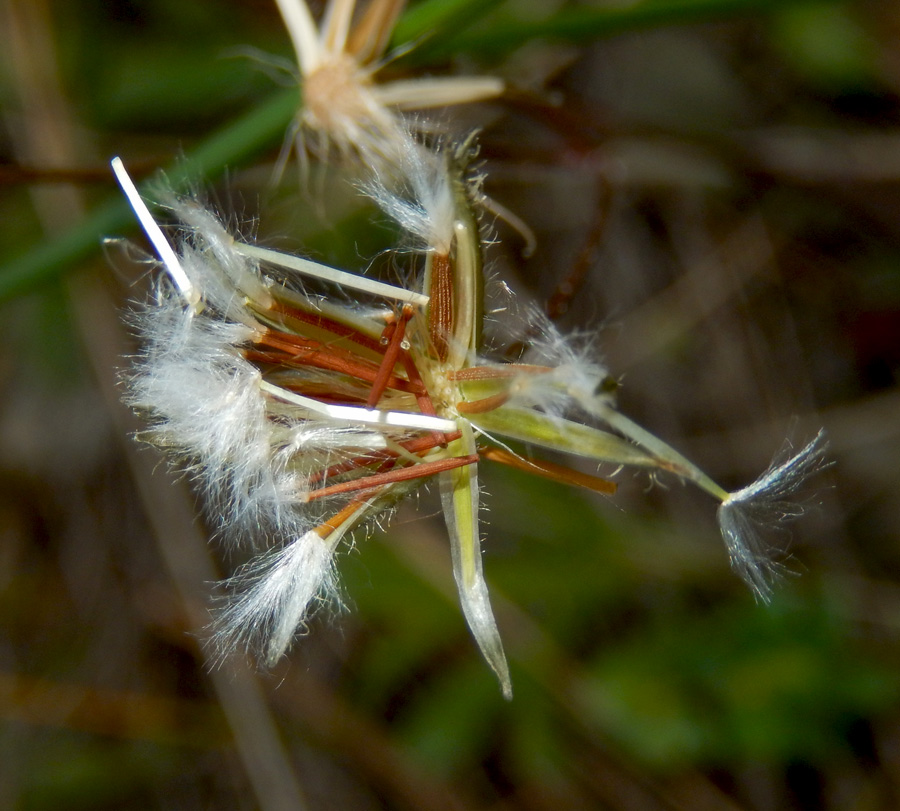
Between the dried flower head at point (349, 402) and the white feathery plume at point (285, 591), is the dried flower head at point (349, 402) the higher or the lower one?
the higher one

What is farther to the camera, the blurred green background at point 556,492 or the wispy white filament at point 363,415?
the blurred green background at point 556,492

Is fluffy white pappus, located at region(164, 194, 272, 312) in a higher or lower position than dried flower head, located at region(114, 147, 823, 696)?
higher

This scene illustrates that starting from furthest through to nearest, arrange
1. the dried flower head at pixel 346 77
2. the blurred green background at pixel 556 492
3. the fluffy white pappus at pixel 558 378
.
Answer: the blurred green background at pixel 556 492 < the dried flower head at pixel 346 77 < the fluffy white pappus at pixel 558 378

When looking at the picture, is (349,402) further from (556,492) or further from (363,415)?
(556,492)

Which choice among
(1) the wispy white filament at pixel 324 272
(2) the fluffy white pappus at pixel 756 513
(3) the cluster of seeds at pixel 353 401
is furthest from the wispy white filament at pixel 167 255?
(2) the fluffy white pappus at pixel 756 513

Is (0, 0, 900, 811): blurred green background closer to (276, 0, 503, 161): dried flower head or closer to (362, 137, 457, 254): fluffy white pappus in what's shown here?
(276, 0, 503, 161): dried flower head

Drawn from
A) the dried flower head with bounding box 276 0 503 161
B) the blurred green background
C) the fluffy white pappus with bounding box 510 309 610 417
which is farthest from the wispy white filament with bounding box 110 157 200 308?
the blurred green background

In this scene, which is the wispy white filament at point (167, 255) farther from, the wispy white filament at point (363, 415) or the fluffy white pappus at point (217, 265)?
the wispy white filament at point (363, 415)

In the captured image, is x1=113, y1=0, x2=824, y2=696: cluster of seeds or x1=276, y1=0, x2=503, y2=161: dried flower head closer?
x1=113, y1=0, x2=824, y2=696: cluster of seeds

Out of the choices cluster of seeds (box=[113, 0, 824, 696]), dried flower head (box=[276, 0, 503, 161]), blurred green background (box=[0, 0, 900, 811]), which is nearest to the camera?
cluster of seeds (box=[113, 0, 824, 696])
